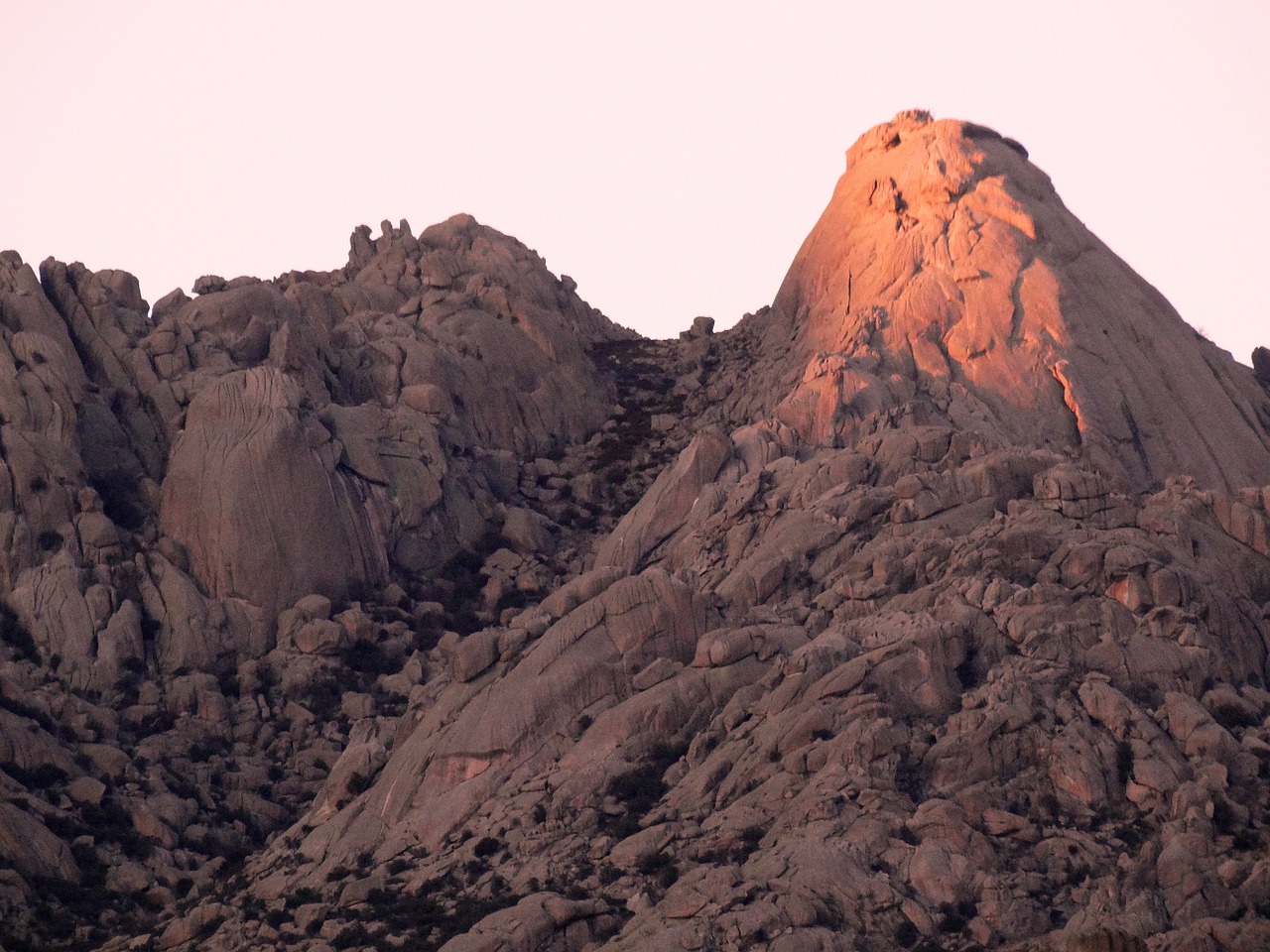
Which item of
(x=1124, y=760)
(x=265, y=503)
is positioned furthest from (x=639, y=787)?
(x=265, y=503)

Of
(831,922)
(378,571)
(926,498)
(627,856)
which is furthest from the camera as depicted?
(378,571)

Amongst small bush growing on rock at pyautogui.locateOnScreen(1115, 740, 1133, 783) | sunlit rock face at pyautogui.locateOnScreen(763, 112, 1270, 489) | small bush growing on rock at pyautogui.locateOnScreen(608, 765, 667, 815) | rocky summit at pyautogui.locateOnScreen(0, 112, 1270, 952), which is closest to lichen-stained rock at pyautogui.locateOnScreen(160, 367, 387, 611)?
rocky summit at pyautogui.locateOnScreen(0, 112, 1270, 952)

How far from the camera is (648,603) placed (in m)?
77.4

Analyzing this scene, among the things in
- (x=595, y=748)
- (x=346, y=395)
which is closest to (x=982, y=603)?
(x=595, y=748)

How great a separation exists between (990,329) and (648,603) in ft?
89.4

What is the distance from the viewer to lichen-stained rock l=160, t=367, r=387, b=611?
92.8 metres

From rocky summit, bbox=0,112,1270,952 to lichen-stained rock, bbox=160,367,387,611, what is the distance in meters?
0.16

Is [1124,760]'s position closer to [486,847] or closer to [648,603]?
[648,603]

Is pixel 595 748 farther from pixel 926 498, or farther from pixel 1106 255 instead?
pixel 1106 255

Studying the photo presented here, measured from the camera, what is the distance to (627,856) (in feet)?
224

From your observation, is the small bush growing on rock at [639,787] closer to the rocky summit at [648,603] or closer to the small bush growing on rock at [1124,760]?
the rocky summit at [648,603]

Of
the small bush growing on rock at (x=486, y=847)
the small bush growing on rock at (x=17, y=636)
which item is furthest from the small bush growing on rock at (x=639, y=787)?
the small bush growing on rock at (x=17, y=636)

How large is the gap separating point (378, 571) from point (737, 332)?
90.3 ft

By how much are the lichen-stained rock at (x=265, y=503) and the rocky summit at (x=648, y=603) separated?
0.16m
